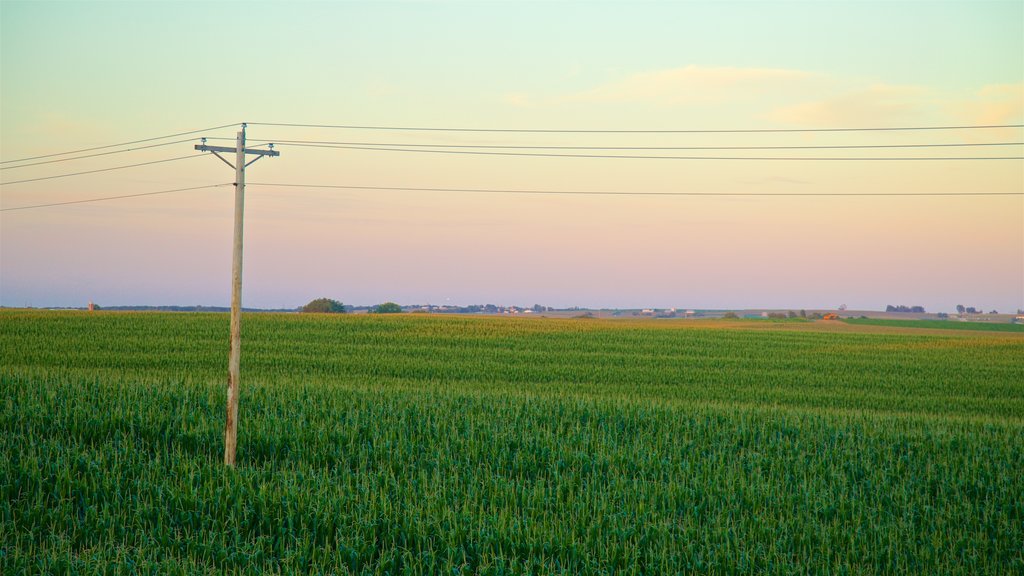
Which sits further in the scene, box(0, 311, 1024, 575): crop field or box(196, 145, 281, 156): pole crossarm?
box(196, 145, 281, 156): pole crossarm

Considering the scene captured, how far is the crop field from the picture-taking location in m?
10.2

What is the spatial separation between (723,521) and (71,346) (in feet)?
104

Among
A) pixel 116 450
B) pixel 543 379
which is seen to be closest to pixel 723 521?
pixel 116 450

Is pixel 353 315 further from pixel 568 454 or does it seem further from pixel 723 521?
pixel 723 521

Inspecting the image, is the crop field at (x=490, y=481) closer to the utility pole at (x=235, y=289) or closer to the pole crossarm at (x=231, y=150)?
the utility pole at (x=235, y=289)

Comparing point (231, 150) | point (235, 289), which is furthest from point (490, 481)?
point (231, 150)

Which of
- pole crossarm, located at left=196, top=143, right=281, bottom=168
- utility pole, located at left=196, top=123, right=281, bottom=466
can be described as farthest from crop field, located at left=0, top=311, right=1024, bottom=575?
pole crossarm, located at left=196, top=143, right=281, bottom=168

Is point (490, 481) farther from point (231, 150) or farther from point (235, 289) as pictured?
point (231, 150)

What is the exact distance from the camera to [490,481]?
12.9 metres

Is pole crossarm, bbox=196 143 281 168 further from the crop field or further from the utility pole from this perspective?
the crop field

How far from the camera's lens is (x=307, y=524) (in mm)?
11086

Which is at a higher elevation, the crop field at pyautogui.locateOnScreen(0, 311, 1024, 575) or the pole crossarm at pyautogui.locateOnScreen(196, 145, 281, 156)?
the pole crossarm at pyautogui.locateOnScreen(196, 145, 281, 156)

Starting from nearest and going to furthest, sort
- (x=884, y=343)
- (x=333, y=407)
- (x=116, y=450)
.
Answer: (x=116, y=450) → (x=333, y=407) → (x=884, y=343)

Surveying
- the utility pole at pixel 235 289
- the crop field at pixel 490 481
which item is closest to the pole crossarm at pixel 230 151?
the utility pole at pixel 235 289
